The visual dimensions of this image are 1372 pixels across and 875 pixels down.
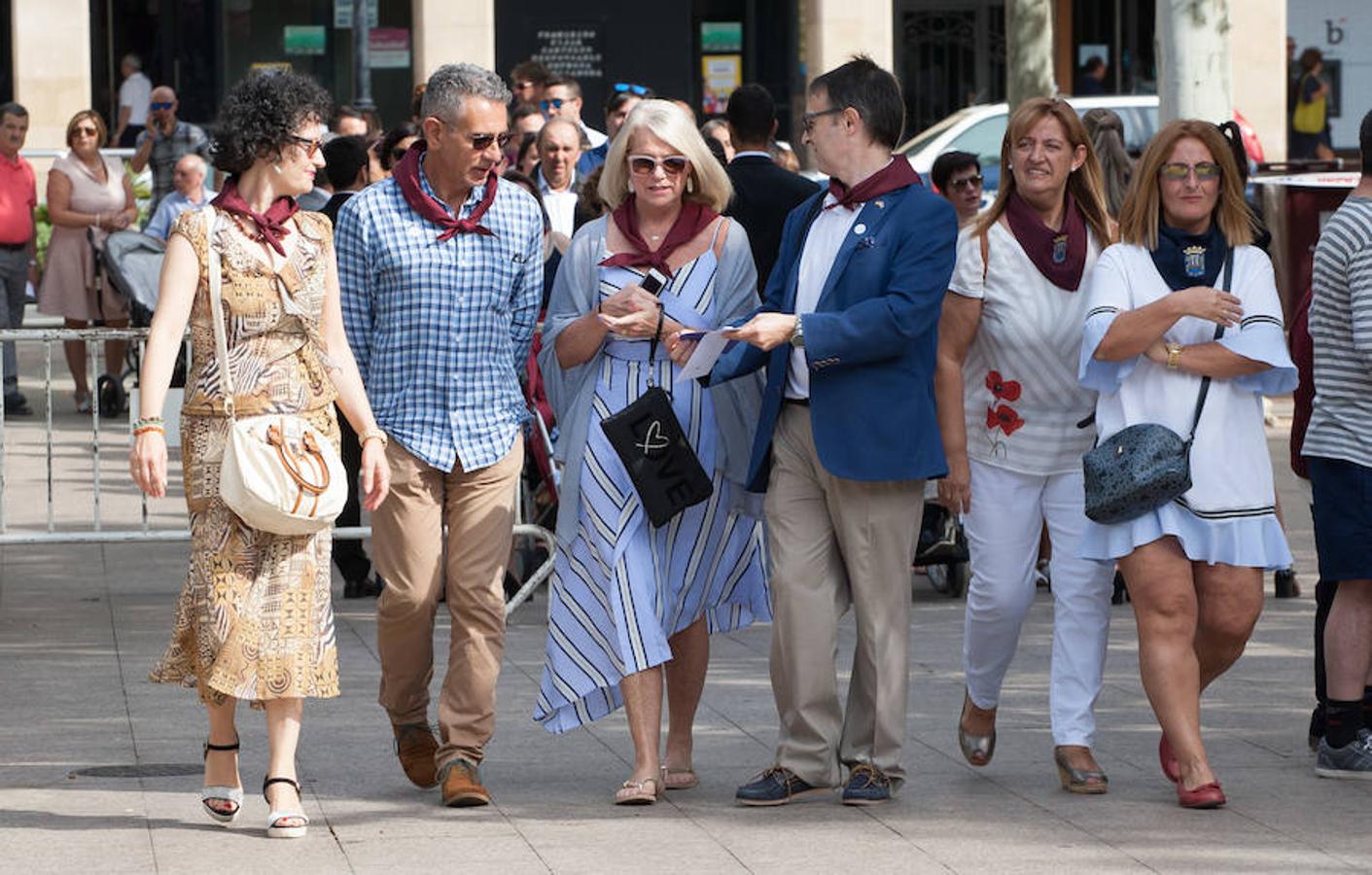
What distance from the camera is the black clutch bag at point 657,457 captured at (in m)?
7.05

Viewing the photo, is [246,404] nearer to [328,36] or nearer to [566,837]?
[566,837]

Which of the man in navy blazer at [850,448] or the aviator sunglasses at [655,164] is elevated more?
the aviator sunglasses at [655,164]

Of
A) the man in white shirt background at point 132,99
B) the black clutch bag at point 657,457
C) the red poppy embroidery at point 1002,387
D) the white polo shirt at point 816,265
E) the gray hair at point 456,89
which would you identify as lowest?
the black clutch bag at point 657,457

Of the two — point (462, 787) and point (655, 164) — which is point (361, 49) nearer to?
point (655, 164)

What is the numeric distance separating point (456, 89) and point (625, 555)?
138 centimetres

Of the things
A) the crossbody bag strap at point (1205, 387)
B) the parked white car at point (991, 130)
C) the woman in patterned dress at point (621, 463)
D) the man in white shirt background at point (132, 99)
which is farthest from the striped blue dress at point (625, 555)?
the man in white shirt background at point (132, 99)

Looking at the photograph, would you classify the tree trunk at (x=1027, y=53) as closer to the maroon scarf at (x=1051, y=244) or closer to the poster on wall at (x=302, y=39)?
the maroon scarf at (x=1051, y=244)

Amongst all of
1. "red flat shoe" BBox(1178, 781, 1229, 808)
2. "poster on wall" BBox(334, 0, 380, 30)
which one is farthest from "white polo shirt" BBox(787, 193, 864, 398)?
"poster on wall" BBox(334, 0, 380, 30)

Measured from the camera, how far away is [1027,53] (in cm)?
1691

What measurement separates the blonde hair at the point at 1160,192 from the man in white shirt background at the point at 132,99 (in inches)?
891

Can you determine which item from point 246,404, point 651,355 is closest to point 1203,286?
point 651,355

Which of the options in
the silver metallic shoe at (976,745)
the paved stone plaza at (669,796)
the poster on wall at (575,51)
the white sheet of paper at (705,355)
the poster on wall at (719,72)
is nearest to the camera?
the paved stone plaza at (669,796)

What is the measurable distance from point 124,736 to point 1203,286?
3.68m

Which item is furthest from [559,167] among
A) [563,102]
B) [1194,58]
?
[1194,58]
